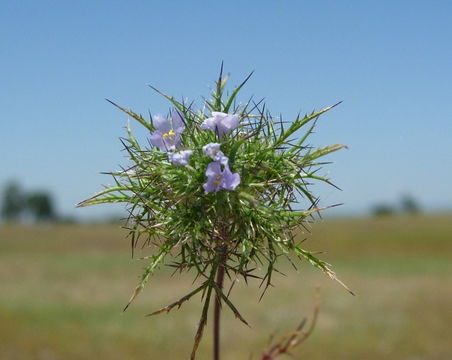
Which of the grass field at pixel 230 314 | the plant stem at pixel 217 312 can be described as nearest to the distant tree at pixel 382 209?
the grass field at pixel 230 314

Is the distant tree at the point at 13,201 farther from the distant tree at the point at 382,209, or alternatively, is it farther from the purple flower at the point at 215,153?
the purple flower at the point at 215,153

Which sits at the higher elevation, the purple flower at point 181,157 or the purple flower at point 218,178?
the purple flower at point 181,157

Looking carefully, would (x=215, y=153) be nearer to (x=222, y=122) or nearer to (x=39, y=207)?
(x=222, y=122)

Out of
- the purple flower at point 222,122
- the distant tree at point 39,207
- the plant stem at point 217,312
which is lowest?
the distant tree at point 39,207

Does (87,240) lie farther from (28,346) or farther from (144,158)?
(144,158)

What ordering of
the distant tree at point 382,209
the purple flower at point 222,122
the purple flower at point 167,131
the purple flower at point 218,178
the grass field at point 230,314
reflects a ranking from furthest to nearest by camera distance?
the distant tree at point 382,209
the grass field at point 230,314
the purple flower at point 167,131
the purple flower at point 222,122
the purple flower at point 218,178

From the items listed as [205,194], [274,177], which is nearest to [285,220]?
[274,177]

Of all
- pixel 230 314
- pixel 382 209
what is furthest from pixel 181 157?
pixel 382 209

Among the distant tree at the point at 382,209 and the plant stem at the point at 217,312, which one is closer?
the plant stem at the point at 217,312
